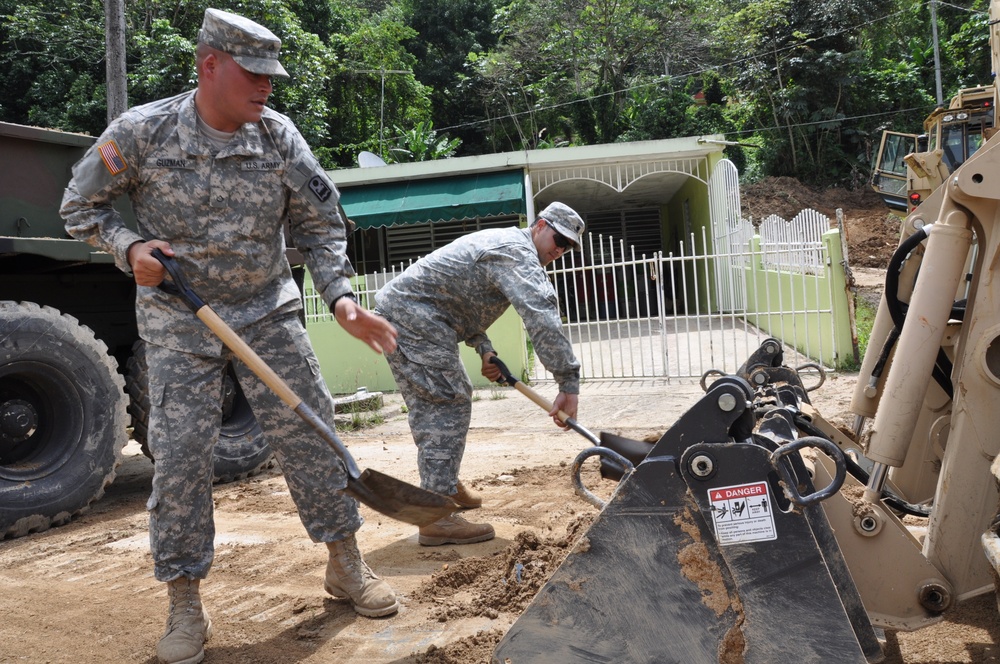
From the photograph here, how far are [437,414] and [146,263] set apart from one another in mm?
1812

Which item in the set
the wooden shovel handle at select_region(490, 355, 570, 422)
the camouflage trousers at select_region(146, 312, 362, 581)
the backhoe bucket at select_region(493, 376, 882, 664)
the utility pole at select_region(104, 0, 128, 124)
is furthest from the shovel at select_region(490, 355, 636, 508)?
the utility pole at select_region(104, 0, 128, 124)

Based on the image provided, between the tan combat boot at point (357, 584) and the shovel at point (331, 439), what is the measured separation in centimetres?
35

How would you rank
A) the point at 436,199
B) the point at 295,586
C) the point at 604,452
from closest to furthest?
the point at 604,452 < the point at 295,586 < the point at 436,199

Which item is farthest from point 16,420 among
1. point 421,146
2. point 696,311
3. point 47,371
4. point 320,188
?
point 421,146

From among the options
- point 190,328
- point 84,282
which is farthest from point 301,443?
point 84,282

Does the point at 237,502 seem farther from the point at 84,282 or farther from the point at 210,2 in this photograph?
the point at 210,2

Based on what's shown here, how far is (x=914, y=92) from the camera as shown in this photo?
26.7 m

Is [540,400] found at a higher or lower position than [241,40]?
lower

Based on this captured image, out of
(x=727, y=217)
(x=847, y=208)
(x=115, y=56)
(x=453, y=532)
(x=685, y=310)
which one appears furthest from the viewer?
(x=847, y=208)

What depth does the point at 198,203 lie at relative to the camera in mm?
2939

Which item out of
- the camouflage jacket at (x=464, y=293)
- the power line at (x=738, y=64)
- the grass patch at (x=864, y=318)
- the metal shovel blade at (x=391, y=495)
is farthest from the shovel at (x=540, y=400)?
the power line at (x=738, y=64)

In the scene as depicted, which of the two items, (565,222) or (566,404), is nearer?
(566,404)

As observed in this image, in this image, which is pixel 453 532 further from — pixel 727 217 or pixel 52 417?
pixel 727 217

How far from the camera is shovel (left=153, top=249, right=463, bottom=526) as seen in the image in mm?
2791
